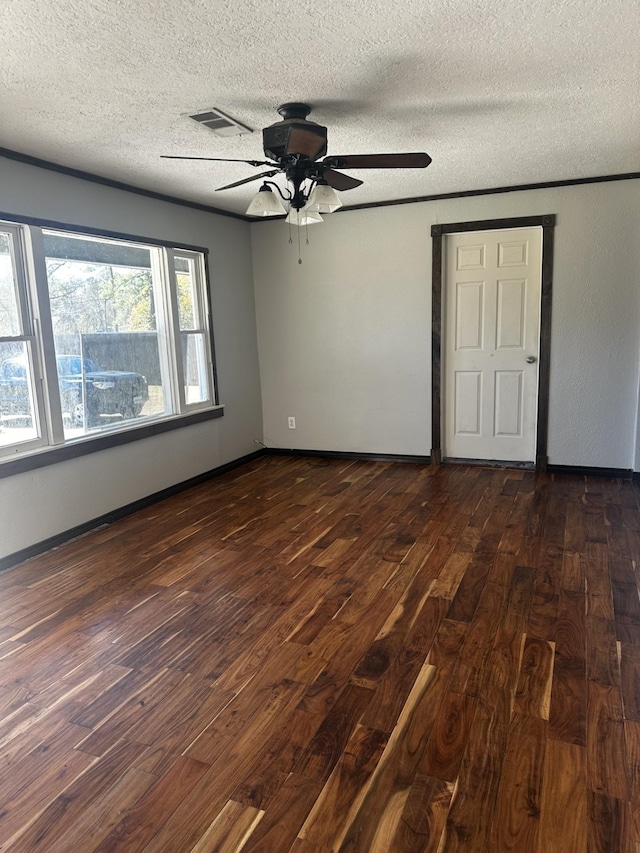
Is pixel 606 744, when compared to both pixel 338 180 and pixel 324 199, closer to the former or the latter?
pixel 324 199

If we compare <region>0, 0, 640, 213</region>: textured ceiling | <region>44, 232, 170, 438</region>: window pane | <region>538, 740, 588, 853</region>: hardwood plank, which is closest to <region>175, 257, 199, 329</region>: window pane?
<region>44, 232, 170, 438</region>: window pane

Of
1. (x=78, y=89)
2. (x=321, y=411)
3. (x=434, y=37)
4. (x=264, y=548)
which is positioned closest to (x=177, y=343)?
(x=321, y=411)

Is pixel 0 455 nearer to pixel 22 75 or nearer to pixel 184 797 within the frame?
pixel 22 75

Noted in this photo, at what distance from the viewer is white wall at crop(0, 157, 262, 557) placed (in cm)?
351

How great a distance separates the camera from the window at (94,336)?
138 inches

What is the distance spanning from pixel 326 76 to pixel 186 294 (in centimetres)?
284

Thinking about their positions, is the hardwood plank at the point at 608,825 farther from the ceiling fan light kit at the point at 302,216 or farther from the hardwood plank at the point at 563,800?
the ceiling fan light kit at the point at 302,216

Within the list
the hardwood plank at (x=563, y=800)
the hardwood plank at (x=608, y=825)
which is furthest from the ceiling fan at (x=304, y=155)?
the hardwood plank at (x=608, y=825)

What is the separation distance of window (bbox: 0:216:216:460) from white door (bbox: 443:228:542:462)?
2.24 m

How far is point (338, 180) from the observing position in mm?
3105

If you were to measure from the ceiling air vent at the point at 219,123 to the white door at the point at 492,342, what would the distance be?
102 inches

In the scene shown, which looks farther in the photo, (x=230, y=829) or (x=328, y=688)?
(x=328, y=688)

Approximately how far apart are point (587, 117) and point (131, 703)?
11.7ft

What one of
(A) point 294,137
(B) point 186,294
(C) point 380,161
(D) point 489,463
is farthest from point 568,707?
(B) point 186,294
